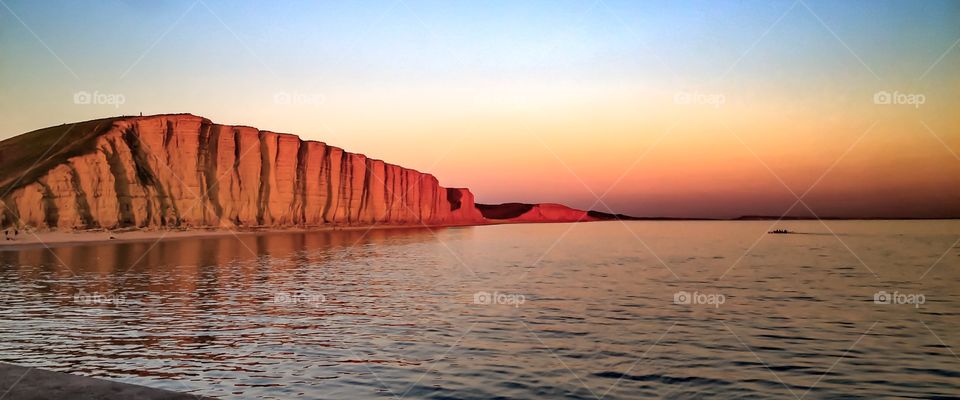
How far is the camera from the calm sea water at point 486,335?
37.6 feet

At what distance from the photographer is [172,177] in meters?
96.9

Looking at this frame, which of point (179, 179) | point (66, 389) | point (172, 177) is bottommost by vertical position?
point (66, 389)

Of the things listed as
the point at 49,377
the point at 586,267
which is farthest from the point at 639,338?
the point at 586,267

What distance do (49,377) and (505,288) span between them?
21.5 metres

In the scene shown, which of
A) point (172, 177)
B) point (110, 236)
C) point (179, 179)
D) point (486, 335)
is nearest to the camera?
point (486, 335)

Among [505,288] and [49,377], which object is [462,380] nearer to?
[49,377]

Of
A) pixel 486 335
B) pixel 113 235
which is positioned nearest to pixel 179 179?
pixel 113 235

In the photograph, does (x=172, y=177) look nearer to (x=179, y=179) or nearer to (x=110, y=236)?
(x=179, y=179)

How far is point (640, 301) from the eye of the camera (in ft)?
78.0

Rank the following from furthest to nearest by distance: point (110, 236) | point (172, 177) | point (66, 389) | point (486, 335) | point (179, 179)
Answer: point (179, 179)
point (172, 177)
point (110, 236)
point (486, 335)
point (66, 389)

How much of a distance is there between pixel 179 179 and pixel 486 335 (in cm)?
9325

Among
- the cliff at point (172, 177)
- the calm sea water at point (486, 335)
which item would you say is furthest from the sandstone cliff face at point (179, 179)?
the calm sea water at point (486, 335)

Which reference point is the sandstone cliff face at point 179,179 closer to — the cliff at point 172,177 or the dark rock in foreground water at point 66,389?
the cliff at point 172,177

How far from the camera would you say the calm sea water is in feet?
37.6
